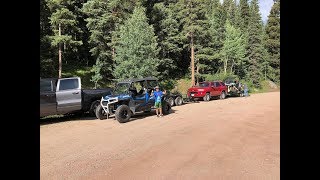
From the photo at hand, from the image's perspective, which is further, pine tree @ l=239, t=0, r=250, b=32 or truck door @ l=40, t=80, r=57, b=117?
pine tree @ l=239, t=0, r=250, b=32

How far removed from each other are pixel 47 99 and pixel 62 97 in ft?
2.58

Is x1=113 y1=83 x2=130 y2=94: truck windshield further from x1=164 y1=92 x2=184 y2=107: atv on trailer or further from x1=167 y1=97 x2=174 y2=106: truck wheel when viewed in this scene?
x1=164 y1=92 x2=184 y2=107: atv on trailer

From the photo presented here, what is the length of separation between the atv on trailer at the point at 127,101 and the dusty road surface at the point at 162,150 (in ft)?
3.21

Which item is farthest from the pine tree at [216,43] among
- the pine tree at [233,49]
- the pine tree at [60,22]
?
the pine tree at [60,22]

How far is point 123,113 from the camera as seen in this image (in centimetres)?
1555

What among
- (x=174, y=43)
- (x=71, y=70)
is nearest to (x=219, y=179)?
(x=71, y=70)

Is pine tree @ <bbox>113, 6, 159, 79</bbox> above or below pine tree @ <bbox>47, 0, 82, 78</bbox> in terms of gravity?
below

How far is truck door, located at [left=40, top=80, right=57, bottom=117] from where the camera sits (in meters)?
14.9

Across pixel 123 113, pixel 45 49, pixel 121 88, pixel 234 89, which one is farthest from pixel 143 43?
pixel 123 113

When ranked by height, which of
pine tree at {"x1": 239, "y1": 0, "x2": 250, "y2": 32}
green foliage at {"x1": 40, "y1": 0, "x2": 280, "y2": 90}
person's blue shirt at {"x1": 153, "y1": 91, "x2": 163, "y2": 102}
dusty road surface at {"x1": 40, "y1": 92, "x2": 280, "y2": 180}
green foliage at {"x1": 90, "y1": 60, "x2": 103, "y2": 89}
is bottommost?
dusty road surface at {"x1": 40, "y1": 92, "x2": 280, "y2": 180}

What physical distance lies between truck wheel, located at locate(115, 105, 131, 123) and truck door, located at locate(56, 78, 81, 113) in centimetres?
230

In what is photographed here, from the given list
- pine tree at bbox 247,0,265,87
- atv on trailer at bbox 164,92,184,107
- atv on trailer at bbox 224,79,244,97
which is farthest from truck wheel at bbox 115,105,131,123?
pine tree at bbox 247,0,265,87
